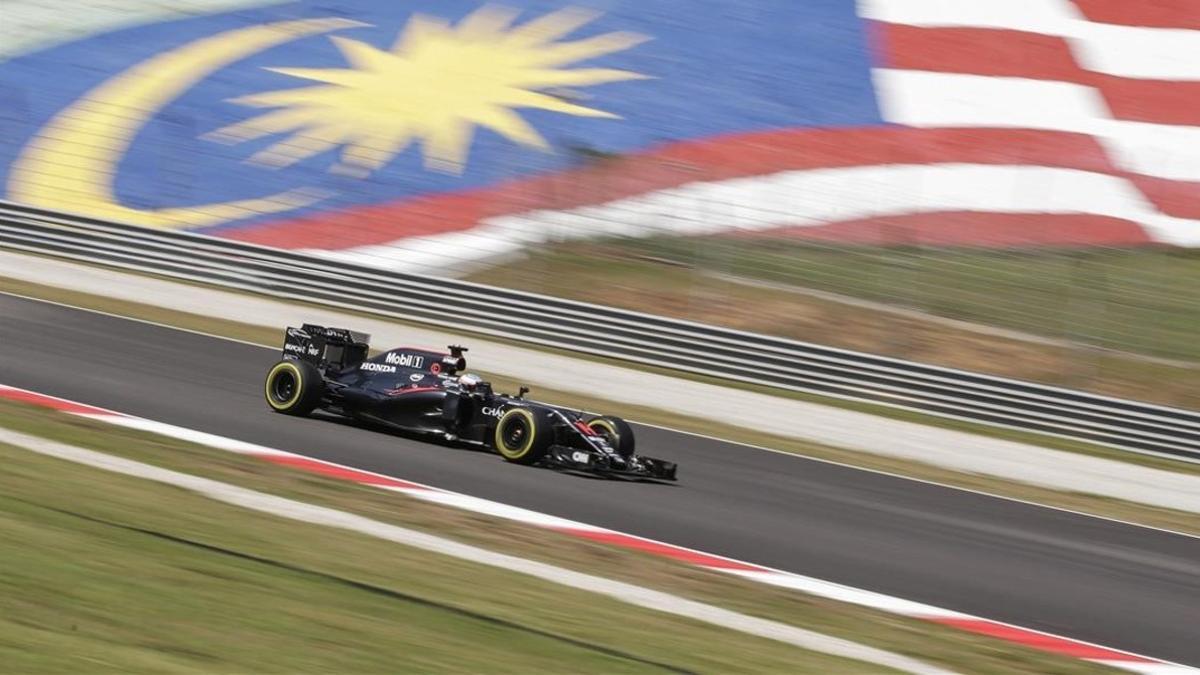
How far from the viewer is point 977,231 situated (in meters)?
21.0

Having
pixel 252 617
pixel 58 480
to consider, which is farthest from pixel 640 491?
pixel 252 617

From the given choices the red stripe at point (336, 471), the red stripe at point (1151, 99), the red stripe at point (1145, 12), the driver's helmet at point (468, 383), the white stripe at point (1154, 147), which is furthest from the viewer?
the red stripe at point (1145, 12)

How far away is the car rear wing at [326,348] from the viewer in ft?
39.4

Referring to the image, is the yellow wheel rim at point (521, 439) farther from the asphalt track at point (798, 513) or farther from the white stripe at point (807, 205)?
the white stripe at point (807, 205)

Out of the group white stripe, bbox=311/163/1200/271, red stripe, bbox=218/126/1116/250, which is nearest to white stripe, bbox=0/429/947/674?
white stripe, bbox=311/163/1200/271

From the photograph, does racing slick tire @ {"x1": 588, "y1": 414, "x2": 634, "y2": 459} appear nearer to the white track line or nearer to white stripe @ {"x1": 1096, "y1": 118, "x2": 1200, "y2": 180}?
the white track line

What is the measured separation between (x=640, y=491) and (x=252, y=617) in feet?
16.7

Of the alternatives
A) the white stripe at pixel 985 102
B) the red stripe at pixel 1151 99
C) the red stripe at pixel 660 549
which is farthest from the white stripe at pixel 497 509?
the red stripe at pixel 1151 99

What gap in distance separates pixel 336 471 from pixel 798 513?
3.34 meters

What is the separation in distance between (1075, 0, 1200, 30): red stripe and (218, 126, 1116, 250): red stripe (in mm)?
4638

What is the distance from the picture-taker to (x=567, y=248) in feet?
62.6

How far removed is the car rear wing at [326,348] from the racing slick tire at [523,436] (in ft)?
5.63

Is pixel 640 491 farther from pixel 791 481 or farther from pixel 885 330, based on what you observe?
pixel 885 330

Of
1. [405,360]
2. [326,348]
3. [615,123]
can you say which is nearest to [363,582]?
[405,360]
